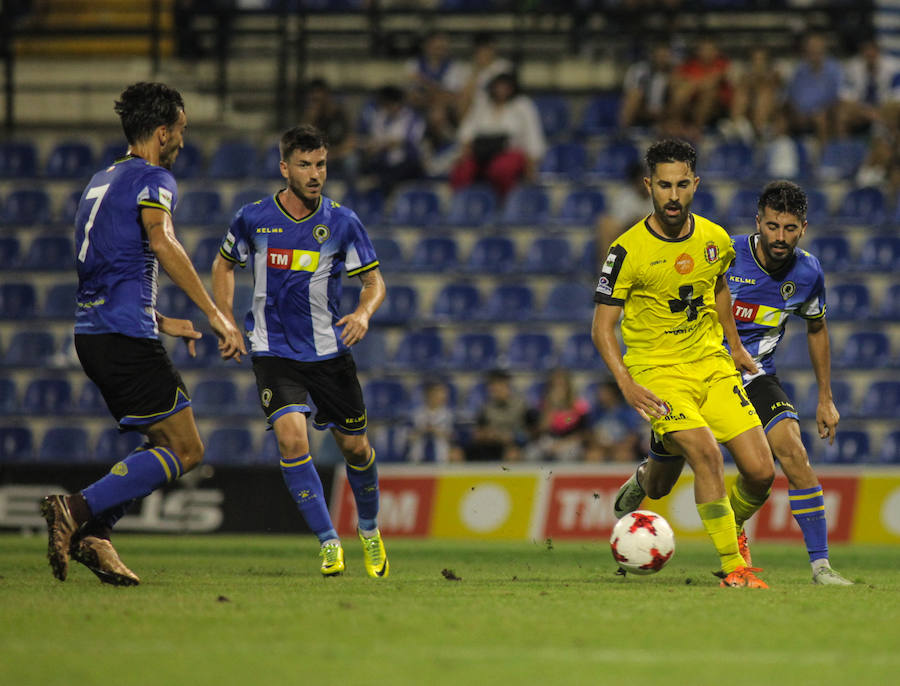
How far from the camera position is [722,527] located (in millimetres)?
7246

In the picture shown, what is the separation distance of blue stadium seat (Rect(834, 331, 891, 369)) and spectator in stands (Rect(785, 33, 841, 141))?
8.82 feet

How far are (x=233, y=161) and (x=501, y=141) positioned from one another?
11.5ft

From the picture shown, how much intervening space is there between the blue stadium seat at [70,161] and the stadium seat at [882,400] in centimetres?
982

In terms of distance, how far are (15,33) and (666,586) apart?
13.1 meters

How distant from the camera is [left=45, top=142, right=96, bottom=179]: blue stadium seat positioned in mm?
17703

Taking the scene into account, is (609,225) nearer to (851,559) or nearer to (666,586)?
(851,559)

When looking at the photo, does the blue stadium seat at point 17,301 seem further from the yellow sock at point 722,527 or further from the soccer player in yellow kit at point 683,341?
the yellow sock at point 722,527

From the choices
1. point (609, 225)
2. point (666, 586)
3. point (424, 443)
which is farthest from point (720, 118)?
point (666, 586)

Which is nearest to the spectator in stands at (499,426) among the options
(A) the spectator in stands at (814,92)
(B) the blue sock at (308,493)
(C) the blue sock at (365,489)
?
(A) the spectator in stands at (814,92)

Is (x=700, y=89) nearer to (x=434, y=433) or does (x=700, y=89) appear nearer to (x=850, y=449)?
(x=850, y=449)

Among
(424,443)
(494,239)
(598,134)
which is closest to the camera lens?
(424,443)

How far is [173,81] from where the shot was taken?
18531mm

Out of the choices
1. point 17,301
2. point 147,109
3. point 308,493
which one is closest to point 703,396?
point 308,493

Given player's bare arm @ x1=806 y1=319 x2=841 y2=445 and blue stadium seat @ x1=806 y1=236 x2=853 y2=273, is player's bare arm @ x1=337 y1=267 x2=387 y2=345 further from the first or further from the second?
blue stadium seat @ x1=806 y1=236 x2=853 y2=273
